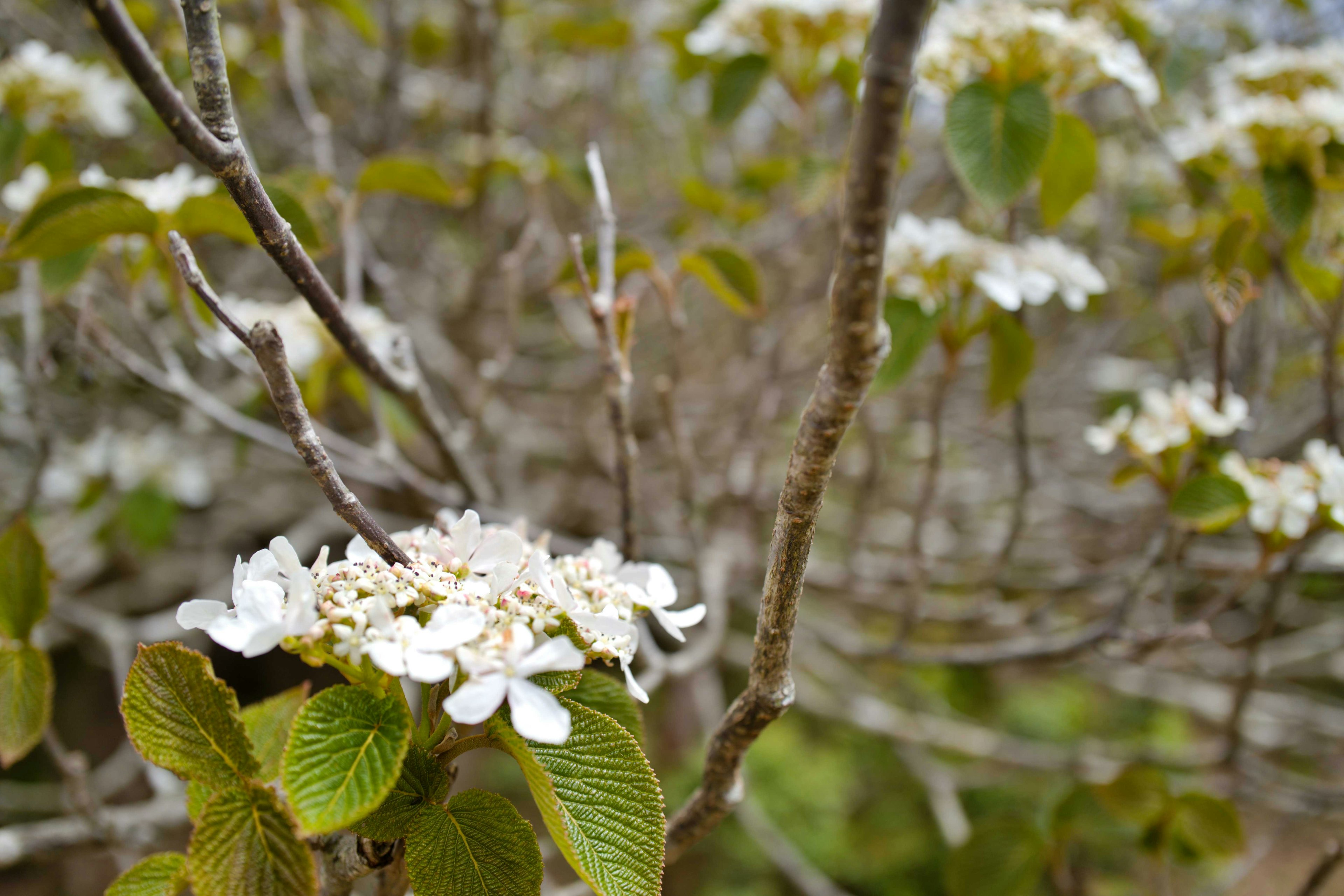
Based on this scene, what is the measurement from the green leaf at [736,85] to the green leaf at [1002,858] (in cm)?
129

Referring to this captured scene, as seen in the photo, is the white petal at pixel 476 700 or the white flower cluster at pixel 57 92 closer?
the white petal at pixel 476 700

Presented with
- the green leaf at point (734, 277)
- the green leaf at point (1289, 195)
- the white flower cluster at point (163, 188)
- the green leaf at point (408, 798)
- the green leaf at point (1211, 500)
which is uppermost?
the green leaf at point (1289, 195)

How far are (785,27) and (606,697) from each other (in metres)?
1.20

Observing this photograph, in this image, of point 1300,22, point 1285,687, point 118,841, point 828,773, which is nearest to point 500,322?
point 828,773

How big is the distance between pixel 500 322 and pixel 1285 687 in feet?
10.5

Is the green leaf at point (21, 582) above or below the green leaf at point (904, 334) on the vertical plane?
below

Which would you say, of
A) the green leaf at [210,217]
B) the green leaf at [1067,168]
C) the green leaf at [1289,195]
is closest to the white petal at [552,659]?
the green leaf at [210,217]

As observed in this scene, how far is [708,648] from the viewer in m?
1.15

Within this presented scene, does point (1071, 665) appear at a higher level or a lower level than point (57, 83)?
lower

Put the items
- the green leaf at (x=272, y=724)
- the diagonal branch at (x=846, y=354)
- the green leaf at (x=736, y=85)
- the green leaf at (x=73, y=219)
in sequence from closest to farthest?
the diagonal branch at (x=846, y=354) < the green leaf at (x=272, y=724) < the green leaf at (x=73, y=219) < the green leaf at (x=736, y=85)

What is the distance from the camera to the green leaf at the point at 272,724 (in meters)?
0.60

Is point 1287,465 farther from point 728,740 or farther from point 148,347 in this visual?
point 148,347

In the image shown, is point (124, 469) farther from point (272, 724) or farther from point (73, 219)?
point (272, 724)

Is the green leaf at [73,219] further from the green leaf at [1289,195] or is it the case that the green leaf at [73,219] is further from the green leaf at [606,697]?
the green leaf at [1289,195]
